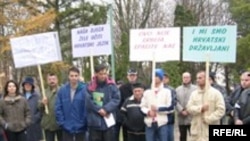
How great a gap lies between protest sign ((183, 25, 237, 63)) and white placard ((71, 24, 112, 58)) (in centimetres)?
149

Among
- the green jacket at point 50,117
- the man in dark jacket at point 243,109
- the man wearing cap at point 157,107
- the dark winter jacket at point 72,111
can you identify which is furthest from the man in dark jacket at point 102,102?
the man in dark jacket at point 243,109

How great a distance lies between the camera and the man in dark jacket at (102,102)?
29.1ft

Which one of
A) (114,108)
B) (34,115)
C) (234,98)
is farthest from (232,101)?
(34,115)

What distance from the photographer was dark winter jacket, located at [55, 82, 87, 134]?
9109 mm

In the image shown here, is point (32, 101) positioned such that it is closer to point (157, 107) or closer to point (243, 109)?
point (157, 107)

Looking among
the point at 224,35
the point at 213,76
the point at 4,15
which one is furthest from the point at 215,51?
the point at 4,15

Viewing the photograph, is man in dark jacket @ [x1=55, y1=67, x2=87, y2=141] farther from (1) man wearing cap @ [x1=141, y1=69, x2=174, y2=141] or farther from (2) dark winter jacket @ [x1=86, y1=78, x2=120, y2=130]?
(1) man wearing cap @ [x1=141, y1=69, x2=174, y2=141]

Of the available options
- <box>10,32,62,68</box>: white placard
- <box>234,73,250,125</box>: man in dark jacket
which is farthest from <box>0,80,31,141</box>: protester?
<box>234,73,250,125</box>: man in dark jacket

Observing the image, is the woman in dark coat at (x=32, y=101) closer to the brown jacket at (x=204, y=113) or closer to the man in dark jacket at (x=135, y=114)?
the man in dark jacket at (x=135, y=114)

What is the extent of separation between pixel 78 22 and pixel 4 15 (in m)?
7.12

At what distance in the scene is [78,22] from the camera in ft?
117

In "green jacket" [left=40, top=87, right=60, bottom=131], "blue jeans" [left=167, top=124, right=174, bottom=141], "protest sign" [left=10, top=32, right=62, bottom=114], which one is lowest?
"blue jeans" [left=167, top=124, right=174, bottom=141]

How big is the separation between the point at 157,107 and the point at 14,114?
8.08 feet

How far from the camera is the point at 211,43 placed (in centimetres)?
920
